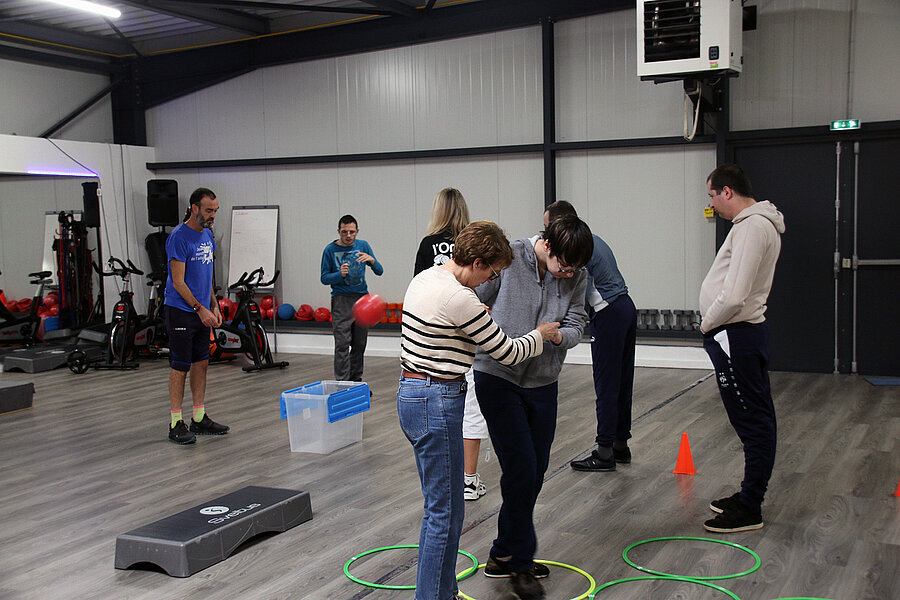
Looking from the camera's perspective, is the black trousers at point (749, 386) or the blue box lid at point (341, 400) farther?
the blue box lid at point (341, 400)

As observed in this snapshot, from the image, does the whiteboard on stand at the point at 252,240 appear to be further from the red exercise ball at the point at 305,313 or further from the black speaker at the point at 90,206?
the black speaker at the point at 90,206

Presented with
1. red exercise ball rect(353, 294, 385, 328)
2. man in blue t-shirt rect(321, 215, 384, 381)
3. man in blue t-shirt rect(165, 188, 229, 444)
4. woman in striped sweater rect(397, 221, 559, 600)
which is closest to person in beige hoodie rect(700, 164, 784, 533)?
woman in striped sweater rect(397, 221, 559, 600)

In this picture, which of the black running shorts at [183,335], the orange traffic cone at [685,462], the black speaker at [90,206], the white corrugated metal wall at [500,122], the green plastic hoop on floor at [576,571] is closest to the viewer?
the green plastic hoop on floor at [576,571]

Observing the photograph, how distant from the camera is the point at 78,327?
10.4 metres

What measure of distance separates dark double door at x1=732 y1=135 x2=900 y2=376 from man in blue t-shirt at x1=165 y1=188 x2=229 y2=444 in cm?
521

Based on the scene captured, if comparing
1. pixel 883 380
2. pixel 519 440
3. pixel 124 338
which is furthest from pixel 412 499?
pixel 124 338

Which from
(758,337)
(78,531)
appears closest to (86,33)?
(78,531)

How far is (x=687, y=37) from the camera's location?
274 inches

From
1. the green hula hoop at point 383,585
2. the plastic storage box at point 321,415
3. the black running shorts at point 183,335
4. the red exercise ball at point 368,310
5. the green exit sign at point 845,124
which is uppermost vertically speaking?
the green exit sign at point 845,124

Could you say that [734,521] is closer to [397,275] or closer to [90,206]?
[397,275]

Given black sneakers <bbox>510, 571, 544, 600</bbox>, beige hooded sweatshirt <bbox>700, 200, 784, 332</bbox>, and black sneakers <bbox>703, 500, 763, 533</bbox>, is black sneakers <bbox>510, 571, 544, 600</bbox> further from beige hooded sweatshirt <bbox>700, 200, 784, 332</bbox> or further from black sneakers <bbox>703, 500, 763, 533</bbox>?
beige hooded sweatshirt <bbox>700, 200, 784, 332</bbox>

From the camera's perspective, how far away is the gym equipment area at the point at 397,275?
12.0 ft

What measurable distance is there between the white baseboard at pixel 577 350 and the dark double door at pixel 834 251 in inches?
32.3

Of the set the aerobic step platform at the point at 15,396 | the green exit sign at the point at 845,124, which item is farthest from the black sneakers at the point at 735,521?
the aerobic step platform at the point at 15,396
